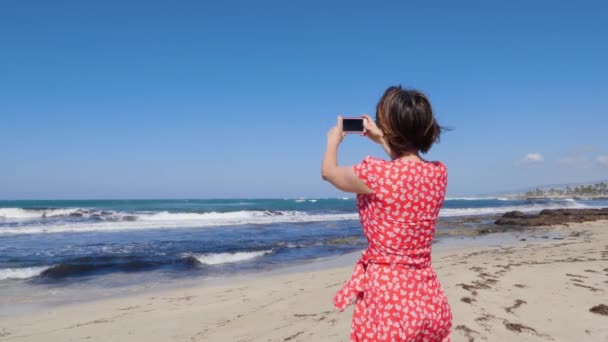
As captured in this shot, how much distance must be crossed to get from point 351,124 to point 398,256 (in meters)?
0.56

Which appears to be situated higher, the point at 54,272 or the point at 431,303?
the point at 431,303

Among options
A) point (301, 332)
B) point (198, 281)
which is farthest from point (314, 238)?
point (301, 332)

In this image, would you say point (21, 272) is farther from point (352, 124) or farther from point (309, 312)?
point (352, 124)

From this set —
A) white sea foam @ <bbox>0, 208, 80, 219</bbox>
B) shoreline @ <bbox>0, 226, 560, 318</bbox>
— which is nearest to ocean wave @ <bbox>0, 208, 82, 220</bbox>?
white sea foam @ <bbox>0, 208, 80, 219</bbox>

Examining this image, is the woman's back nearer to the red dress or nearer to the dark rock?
the red dress

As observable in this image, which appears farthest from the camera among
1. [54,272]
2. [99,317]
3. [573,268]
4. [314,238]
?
[314,238]

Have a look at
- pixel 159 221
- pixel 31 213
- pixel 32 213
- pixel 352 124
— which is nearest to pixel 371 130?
pixel 352 124

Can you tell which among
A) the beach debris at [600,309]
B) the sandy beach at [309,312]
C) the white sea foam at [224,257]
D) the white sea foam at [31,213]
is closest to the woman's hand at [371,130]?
the sandy beach at [309,312]

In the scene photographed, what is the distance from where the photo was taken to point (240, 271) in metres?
9.95

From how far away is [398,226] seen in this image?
1.66 metres

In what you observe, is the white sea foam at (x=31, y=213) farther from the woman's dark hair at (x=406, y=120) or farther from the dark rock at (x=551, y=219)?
the woman's dark hair at (x=406, y=120)

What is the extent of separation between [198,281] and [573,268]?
6.65m

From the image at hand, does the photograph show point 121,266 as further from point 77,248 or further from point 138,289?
point 77,248

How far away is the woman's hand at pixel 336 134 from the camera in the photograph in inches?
70.7
